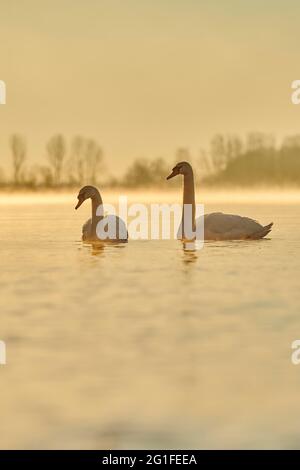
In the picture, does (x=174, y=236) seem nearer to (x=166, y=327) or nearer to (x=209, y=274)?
(x=209, y=274)

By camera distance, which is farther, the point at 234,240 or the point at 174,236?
the point at 174,236

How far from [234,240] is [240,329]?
42.5ft

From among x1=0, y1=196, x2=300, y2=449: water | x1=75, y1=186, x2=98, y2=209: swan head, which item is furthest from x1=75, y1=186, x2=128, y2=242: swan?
x1=0, y1=196, x2=300, y2=449: water

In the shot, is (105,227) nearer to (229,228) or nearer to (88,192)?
(229,228)

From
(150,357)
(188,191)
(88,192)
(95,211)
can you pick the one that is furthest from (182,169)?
(150,357)

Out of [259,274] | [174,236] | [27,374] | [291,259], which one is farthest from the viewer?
[174,236]

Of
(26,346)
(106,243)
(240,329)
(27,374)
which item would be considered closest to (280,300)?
(240,329)

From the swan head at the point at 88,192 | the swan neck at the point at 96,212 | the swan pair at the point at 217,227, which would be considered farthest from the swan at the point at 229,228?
the swan head at the point at 88,192

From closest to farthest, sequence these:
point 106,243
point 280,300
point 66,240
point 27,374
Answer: point 27,374, point 280,300, point 106,243, point 66,240

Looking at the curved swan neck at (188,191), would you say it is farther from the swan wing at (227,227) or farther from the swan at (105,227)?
the swan at (105,227)

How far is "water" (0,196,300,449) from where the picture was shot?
6.25 m

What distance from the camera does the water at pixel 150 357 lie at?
6.25 metres

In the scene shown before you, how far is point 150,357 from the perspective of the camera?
850cm

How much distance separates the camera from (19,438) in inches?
239
